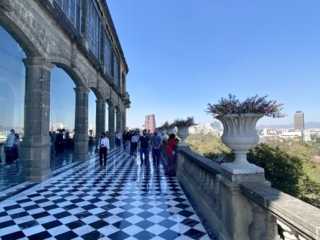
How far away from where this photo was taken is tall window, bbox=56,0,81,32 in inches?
364

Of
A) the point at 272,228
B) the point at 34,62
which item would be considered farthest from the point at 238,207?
the point at 34,62

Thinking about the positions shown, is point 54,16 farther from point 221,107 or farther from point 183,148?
point 221,107

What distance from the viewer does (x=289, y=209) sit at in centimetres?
165

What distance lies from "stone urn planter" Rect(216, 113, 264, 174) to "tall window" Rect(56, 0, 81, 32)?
8.98 meters

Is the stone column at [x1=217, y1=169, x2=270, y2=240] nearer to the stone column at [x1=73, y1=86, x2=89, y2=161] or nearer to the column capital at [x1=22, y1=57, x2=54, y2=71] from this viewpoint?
the column capital at [x1=22, y1=57, x2=54, y2=71]

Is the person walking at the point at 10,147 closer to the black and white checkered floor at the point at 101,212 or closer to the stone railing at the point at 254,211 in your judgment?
the black and white checkered floor at the point at 101,212

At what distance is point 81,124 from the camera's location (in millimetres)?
11203

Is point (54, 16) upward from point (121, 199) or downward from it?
upward

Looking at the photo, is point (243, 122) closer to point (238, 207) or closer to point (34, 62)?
point (238, 207)

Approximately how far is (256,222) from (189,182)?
343 centimetres

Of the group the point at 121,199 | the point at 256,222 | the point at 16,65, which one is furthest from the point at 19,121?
the point at 256,222

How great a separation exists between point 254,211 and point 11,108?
8.19 metres

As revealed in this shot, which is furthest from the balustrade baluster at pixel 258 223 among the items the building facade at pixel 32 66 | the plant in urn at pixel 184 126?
the building facade at pixel 32 66

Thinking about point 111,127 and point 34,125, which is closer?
point 34,125
